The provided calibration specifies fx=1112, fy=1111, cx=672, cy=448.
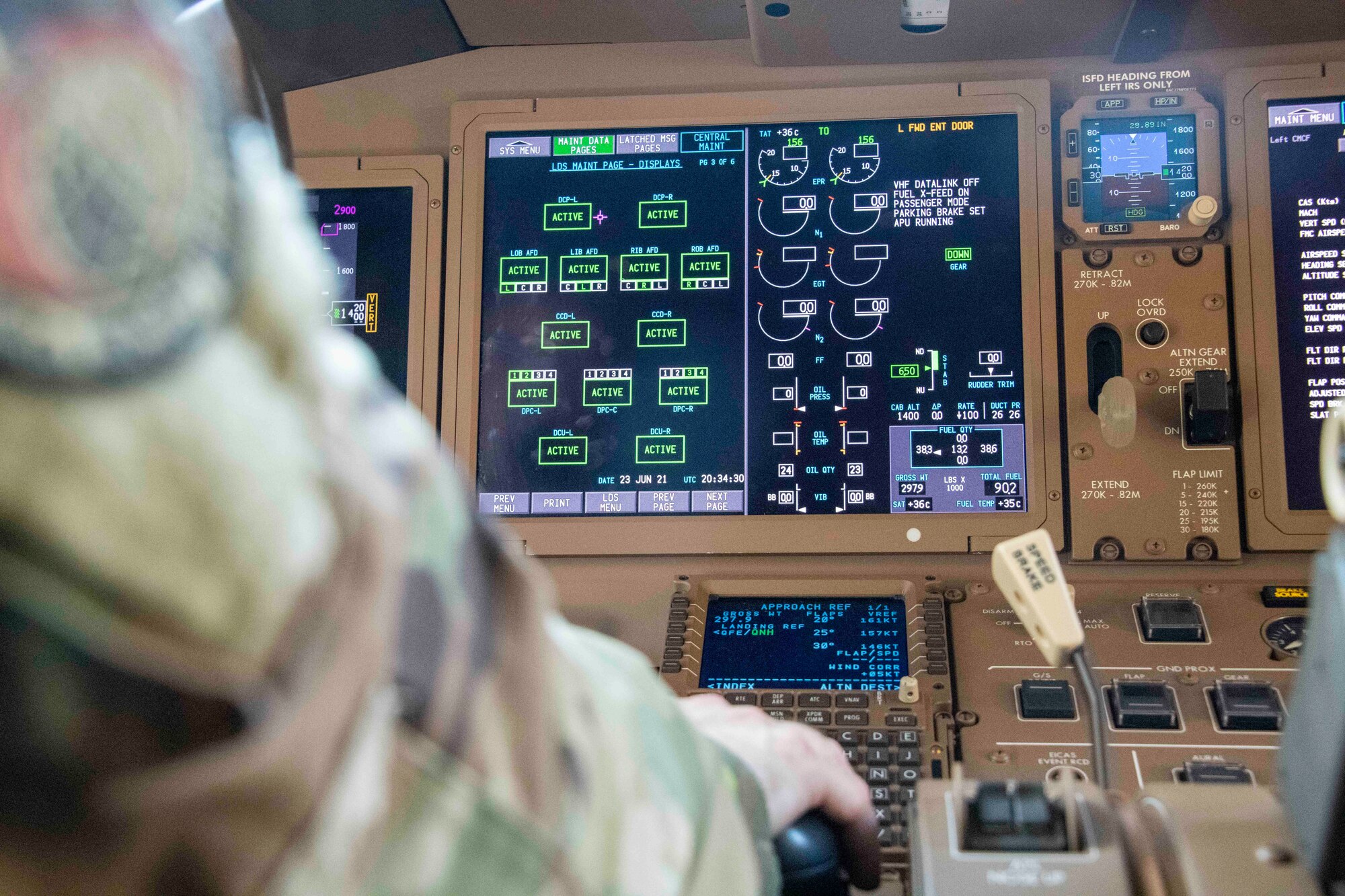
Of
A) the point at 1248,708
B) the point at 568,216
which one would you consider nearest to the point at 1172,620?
the point at 1248,708

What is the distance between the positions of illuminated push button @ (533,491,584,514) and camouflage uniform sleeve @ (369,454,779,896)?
5.07ft

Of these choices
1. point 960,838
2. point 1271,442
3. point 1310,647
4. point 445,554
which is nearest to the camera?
point 445,554

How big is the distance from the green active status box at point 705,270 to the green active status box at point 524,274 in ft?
0.92

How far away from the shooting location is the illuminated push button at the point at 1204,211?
206cm

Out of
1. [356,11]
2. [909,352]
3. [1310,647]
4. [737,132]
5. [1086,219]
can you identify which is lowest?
[1310,647]

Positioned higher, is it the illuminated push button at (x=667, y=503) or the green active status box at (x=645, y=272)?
the green active status box at (x=645, y=272)

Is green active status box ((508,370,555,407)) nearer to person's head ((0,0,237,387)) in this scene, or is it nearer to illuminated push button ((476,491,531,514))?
illuminated push button ((476,491,531,514))

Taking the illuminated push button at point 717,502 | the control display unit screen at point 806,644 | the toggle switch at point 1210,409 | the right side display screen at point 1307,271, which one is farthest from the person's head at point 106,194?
the right side display screen at point 1307,271

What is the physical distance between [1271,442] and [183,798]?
2.06m

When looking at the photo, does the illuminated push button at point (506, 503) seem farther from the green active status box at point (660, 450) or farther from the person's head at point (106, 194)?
the person's head at point (106, 194)

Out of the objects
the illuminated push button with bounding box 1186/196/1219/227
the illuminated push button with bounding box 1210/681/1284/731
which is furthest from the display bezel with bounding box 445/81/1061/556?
the illuminated push button with bounding box 1210/681/1284/731

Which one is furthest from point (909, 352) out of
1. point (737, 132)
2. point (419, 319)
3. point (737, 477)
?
point (419, 319)

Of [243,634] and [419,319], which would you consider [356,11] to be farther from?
[243,634]

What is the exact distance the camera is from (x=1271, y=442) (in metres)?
2.00
